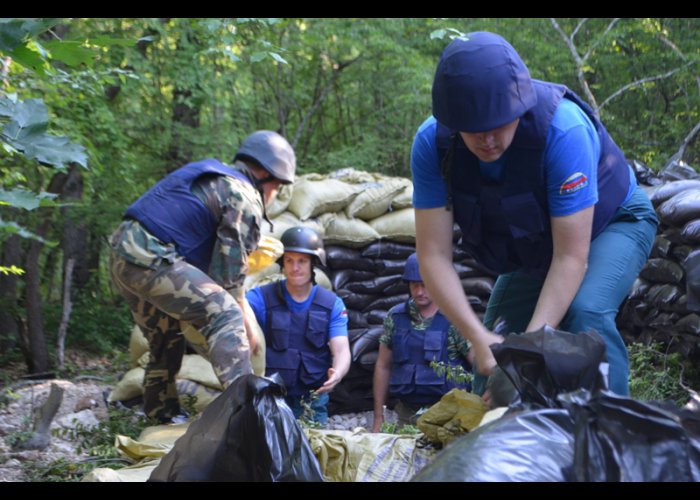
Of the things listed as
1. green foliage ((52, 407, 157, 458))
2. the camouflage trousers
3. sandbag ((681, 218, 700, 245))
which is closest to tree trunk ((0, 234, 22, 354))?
green foliage ((52, 407, 157, 458))

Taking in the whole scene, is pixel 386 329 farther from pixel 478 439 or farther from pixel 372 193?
pixel 478 439

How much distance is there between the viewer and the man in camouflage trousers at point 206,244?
15.1ft

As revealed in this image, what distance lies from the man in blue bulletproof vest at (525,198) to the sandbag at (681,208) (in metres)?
2.59

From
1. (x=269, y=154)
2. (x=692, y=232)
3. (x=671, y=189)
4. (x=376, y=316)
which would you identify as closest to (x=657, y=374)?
(x=692, y=232)

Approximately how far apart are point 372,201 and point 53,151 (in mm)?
5515

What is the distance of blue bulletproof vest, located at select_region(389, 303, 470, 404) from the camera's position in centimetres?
596

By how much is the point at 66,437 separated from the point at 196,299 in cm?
114

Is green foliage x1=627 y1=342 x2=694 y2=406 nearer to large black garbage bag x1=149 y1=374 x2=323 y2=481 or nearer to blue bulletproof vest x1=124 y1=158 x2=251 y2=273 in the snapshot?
blue bulletproof vest x1=124 y1=158 x2=251 y2=273

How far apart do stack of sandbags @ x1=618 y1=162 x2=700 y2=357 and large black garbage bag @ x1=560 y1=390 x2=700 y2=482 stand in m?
3.65

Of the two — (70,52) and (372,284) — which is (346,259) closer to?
(372,284)

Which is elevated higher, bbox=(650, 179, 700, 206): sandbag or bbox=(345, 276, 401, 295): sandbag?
bbox=(650, 179, 700, 206): sandbag

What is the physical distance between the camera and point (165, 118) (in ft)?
32.8
